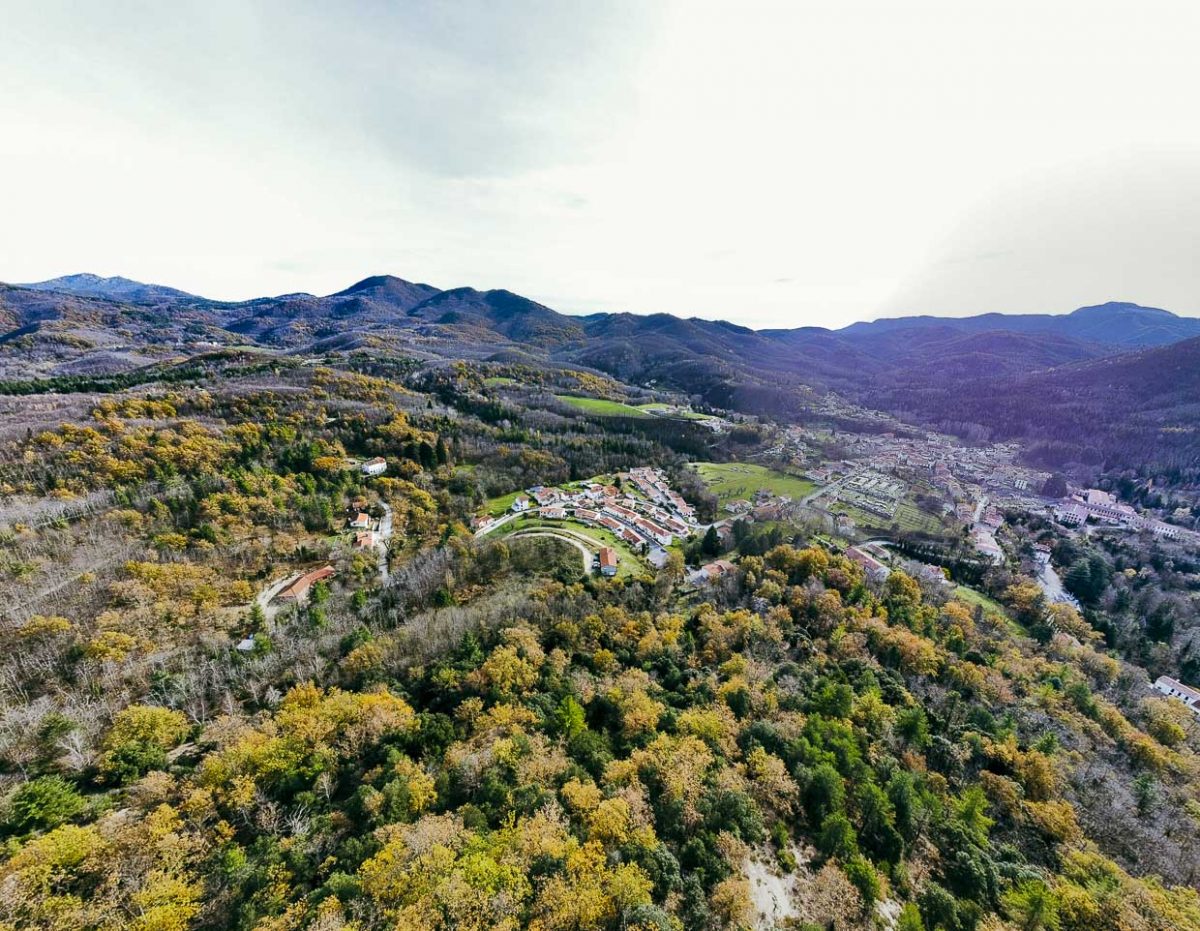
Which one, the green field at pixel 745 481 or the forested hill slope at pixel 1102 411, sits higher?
the forested hill slope at pixel 1102 411

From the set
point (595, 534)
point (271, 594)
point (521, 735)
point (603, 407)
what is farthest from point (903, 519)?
point (271, 594)

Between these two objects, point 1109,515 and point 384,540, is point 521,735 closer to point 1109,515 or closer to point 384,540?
point 384,540

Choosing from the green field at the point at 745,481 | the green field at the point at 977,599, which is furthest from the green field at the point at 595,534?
the green field at the point at 977,599

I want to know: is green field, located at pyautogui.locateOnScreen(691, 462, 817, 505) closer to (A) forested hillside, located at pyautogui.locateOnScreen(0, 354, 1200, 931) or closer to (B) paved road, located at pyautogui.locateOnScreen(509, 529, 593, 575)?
(A) forested hillside, located at pyautogui.locateOnScreen(0, 354, 1200, 931)

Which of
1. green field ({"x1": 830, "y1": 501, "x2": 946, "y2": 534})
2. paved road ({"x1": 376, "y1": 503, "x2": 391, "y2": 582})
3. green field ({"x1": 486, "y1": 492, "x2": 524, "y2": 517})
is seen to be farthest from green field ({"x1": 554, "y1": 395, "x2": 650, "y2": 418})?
paved road ({"x1": 376, "y1": 503, "x2": 391, "y2": 582})

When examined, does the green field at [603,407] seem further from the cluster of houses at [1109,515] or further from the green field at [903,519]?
the cluster of houses at [1109,515]

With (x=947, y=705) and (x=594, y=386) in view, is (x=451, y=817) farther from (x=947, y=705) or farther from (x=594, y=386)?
(x=594, y=386)
